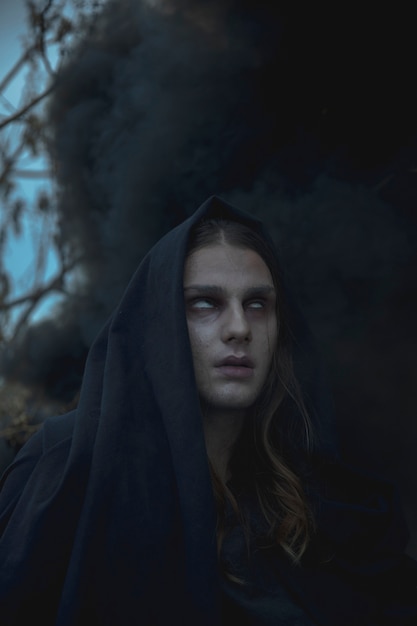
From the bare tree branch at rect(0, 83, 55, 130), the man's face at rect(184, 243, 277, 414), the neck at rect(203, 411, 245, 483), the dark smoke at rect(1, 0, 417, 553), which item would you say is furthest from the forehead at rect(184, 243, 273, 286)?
the bare tree branch at rect(0, 83, 55, 130)

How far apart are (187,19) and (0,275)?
2.65m

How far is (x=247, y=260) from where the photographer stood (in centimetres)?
196

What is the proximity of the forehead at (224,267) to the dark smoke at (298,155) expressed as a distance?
97cm

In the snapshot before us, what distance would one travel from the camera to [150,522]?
155 cm

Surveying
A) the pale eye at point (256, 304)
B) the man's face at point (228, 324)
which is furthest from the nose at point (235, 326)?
the pale eye at point (256, 304)

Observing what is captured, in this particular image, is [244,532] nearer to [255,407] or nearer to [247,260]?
[255,407]

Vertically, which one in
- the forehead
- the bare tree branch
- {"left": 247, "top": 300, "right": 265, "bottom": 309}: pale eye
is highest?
the bare tree branch

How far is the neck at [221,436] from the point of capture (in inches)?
75.7

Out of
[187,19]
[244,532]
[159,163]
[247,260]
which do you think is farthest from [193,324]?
[187,19]

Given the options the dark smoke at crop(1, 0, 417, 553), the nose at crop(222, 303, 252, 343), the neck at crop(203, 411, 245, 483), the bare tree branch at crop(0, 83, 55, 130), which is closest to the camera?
the nose at crop(222, 303, 252, 343)

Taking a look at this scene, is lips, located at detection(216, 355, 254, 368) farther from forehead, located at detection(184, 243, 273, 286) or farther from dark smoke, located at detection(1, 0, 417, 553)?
dark smoke, located at detection(1, 0, 417, 553)

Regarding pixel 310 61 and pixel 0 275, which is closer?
pixel 310 61

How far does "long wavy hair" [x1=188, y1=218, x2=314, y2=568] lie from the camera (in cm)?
187

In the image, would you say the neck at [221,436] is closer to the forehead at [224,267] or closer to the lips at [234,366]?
the lips at [234,366]
